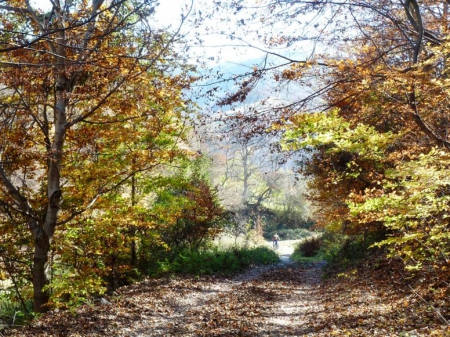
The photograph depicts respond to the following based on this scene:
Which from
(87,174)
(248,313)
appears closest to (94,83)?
(87,174)

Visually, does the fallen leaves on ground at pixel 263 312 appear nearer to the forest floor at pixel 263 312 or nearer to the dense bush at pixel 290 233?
the forest floor at pixel 263 312

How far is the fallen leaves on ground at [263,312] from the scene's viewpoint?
6.36 meters

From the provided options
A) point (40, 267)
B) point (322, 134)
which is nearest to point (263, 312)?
point (322, 134)

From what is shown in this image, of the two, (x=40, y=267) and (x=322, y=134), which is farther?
(x=40, y=267)

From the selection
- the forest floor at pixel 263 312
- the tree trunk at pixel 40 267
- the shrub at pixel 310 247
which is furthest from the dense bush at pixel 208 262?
the shrub at pixel 310 247

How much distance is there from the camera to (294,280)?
1523cm

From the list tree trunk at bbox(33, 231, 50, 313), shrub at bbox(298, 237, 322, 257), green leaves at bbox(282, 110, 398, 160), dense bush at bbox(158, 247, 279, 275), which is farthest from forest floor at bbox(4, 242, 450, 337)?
shrub at bbox(298, 237, 322, 257)

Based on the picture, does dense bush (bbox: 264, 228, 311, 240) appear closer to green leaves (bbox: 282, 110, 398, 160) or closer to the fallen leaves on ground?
the fallen leaves on ground

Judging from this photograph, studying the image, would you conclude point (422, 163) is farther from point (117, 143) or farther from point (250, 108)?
point (117, 143)

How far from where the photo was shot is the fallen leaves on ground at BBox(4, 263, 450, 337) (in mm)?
6359

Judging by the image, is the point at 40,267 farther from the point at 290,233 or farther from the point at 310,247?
the point at 290,233

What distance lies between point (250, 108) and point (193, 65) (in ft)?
6.56

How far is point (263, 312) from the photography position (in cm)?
895

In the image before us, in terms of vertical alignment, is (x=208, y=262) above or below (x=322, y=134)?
below
